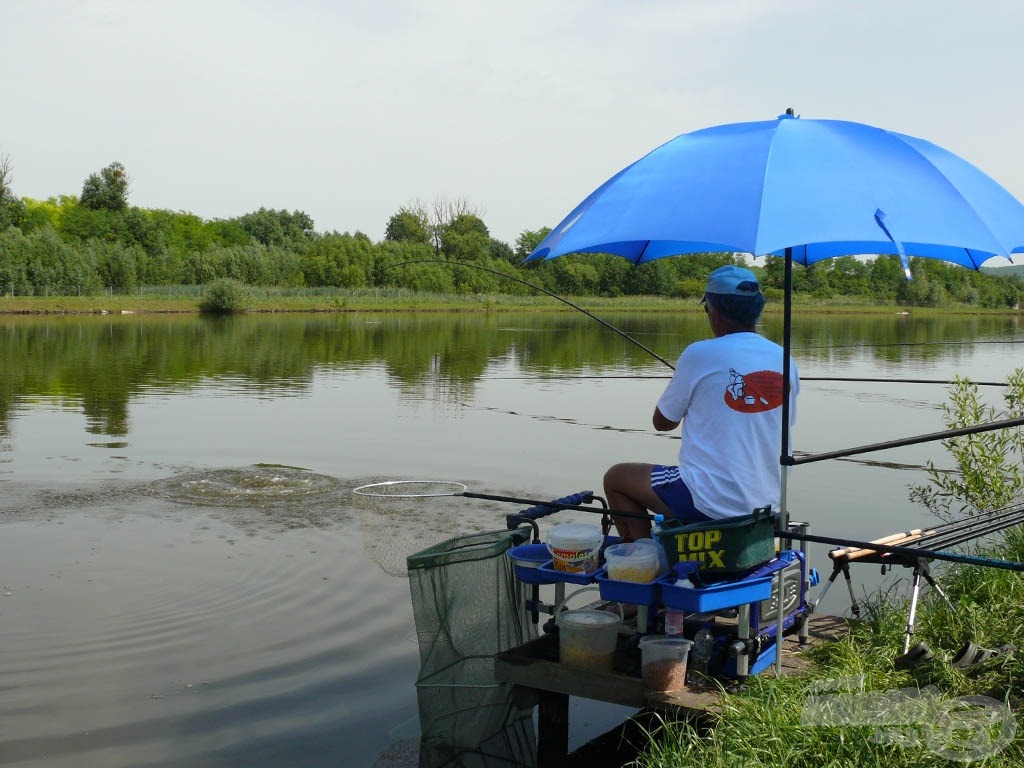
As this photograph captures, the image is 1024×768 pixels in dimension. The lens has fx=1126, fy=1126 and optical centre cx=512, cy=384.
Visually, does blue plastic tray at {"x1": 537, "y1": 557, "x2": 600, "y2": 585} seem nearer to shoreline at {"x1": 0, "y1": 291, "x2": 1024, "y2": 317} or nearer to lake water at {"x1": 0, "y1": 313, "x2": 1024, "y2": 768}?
lake water at {"x1": 0, "y1": 313, "x2": 1024, "y2": 768}

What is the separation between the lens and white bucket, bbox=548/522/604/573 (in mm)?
4258

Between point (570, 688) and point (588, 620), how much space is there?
10.2 inches

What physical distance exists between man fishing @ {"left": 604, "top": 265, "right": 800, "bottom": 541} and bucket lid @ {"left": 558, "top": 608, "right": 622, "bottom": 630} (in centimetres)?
47

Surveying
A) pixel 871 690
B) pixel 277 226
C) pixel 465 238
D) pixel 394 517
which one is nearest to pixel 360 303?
pixel 465 238

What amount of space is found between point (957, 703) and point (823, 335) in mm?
37169

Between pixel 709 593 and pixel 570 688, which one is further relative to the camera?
pixel 570 688

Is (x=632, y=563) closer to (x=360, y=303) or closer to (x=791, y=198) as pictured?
(x=791, y=198)

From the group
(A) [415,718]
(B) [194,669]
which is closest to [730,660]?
(A) [415,718]

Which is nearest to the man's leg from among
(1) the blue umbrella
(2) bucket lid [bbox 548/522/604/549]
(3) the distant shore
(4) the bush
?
(2) bucket lid [bbox 548/522/604/549]

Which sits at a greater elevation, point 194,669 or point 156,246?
point 156,246

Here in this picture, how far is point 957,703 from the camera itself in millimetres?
3852

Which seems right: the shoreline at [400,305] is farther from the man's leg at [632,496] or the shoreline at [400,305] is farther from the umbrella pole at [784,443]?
the umbrella pole at [784,443]

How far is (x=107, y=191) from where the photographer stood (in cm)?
8938

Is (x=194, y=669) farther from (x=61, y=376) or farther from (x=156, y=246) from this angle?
(x=156, y=246)
